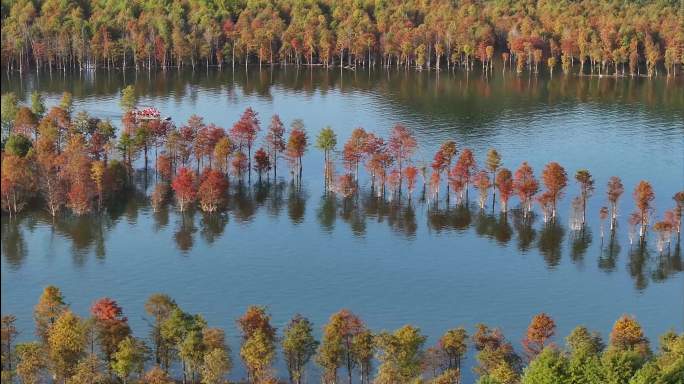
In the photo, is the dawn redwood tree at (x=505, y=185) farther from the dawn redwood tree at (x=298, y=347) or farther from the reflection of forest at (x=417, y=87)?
the reflection of forest at (x=417, y=87)

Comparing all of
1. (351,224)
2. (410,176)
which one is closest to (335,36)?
(410,176)

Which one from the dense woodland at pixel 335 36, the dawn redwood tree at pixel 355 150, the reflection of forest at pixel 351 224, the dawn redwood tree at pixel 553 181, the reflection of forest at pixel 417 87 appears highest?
the dense woodland at pixel 335 36

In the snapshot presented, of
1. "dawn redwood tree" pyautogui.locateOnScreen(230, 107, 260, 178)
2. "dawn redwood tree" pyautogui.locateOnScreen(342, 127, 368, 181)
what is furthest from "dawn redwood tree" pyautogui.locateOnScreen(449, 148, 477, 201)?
"dawn redwood tree" pyautogui.locateOnScreen(230, 107, 260, 178)

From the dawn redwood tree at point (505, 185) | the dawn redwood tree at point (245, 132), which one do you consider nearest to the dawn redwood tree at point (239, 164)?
the dawn redwood tree at point (245, 132)

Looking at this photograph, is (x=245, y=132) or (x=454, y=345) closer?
(x=454, y=345)

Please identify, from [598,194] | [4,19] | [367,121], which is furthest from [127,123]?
[4,19]

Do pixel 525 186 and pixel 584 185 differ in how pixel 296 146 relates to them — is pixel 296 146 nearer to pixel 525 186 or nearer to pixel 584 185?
pixel 525 186
